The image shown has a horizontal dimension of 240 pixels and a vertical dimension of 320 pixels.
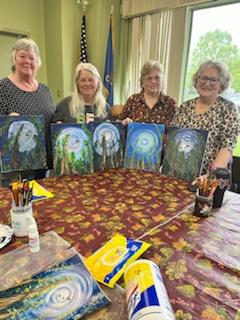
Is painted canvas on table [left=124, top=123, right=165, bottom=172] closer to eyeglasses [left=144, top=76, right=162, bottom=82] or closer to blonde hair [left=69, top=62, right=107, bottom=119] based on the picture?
blonde hair [left=69, top=62, right=107, bottom=119]

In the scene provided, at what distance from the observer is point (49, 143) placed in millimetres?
1342

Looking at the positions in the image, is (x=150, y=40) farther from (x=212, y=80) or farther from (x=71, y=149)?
(x=71, y=149)

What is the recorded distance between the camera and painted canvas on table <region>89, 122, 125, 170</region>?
4.59 feet

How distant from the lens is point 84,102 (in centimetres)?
164

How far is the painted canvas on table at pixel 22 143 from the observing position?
122 cm

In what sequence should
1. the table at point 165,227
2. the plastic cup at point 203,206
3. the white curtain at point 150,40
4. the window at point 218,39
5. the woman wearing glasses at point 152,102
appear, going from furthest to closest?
the white curtain at point 150,40
the window at point 218,39
the woman wearing glasses at point 152,102
the plastic cup at point 203,206
the table at point 165,227

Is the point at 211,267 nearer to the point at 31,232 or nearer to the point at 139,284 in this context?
the point at 139,284

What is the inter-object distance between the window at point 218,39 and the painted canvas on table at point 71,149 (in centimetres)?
141

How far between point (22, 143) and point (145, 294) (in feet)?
3.24

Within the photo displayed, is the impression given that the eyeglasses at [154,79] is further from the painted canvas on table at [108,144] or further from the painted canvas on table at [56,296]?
the painted canvas on table at [56,296]

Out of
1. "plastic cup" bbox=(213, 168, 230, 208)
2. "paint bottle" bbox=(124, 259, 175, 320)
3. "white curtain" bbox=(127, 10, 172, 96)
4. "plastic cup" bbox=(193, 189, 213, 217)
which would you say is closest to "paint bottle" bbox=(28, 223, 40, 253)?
"paint bottle" bbox=(124, 259, 175, 320)

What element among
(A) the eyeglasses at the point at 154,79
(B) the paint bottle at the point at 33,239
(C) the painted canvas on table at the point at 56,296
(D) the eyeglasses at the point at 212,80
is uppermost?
(A) the eyeglasses at the point at 154,79

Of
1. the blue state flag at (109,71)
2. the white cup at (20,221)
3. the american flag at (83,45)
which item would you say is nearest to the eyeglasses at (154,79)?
the white cup at (20,221)

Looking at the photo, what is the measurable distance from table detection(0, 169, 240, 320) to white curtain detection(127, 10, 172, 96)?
211 centimetres
